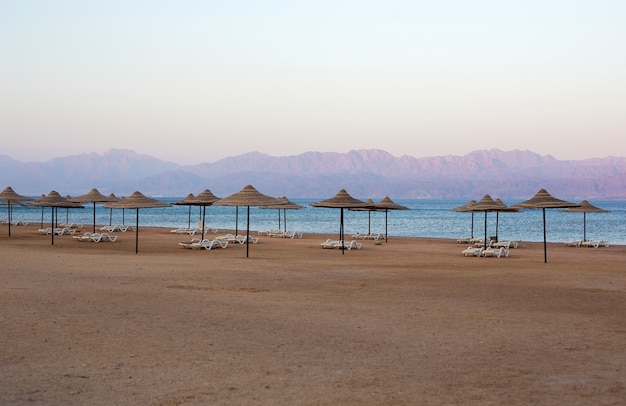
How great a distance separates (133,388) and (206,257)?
12.5 m

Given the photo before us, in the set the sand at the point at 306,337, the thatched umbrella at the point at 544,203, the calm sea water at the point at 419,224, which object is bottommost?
the sand at the point at 306,337

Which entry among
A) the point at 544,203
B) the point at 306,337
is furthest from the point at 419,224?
the point at 306,337

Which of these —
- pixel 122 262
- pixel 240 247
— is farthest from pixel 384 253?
pixel 122 262

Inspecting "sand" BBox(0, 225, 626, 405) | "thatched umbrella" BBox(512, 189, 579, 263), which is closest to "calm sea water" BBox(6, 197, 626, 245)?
"thatched umbrella" BBox(512, 189, 579, 263)

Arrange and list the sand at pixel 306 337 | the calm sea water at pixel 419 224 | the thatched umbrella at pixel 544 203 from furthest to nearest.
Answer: the calm sea water at pixel 419 224
the thatched umbrella at pixel 544 203
the sand at pixel 306 337

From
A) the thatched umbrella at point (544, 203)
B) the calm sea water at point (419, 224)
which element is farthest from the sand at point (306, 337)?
the calm sea water at point (419, 224)

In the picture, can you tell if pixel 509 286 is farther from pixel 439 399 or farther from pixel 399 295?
pixel 439 399

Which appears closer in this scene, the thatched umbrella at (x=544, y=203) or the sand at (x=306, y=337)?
the sand at (x=306, y=337)

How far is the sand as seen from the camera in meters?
5.25

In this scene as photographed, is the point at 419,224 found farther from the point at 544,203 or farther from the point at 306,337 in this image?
the point at 306,337

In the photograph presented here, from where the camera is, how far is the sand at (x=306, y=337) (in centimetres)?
525

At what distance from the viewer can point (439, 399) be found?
5.05m

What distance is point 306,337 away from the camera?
23.8 feet

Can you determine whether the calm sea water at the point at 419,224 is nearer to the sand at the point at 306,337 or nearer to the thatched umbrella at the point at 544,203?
the thatched umbrella at the point at 544,203
